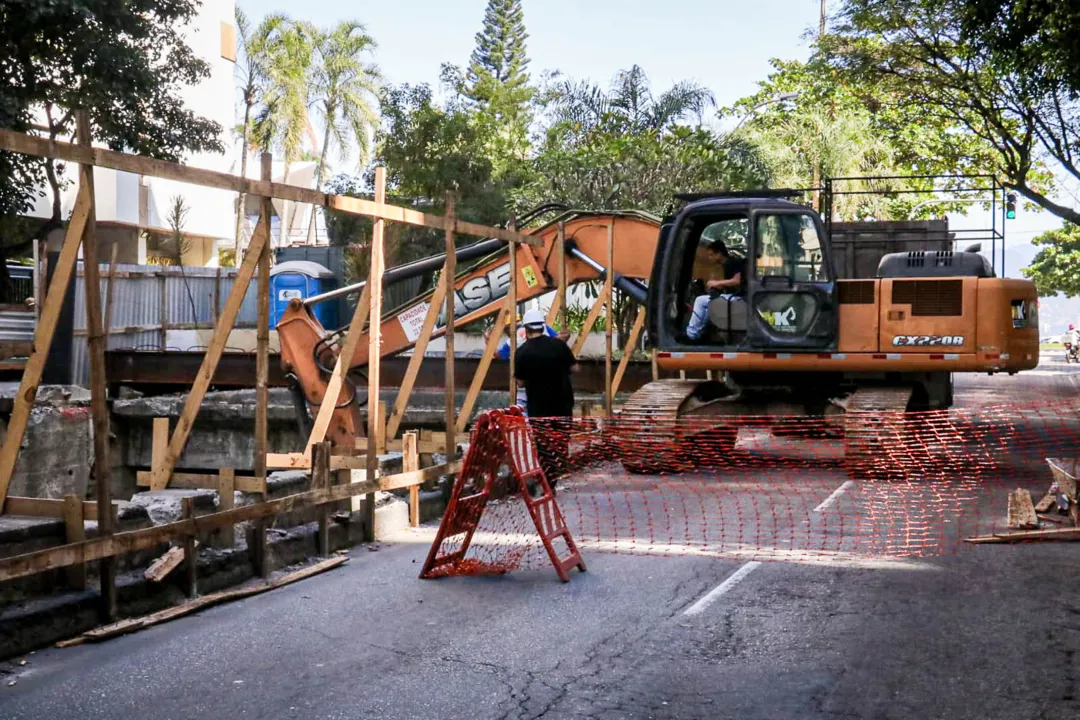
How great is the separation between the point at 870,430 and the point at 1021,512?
3.61 metres

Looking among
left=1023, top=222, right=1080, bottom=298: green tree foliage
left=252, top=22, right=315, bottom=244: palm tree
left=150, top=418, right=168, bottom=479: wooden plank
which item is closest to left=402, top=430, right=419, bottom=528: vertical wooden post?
left=150, top=418, right=168, bottom=479: wooden plank

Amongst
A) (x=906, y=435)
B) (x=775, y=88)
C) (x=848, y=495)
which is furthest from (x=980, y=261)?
(x=775, y=88)

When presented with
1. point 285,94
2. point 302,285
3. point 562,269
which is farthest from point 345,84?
point 562,269

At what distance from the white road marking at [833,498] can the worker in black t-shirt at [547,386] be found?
2561mm

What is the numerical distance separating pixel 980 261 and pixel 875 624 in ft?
29.4

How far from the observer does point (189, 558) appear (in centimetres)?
832

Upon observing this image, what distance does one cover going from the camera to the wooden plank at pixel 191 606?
7.29 meters

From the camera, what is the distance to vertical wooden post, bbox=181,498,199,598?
27.3ft

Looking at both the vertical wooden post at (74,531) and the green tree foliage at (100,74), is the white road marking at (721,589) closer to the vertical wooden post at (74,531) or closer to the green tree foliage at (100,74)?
the vertical wooden post at (74,531)

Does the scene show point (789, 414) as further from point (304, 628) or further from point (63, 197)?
point (63, 197)

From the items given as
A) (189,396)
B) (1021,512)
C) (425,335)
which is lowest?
(1021,512)

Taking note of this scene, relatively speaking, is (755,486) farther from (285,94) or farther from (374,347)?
(285,94)

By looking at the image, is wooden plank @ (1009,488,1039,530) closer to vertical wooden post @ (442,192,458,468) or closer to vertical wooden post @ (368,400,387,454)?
vertical wooden post @ (442,192,458,468)

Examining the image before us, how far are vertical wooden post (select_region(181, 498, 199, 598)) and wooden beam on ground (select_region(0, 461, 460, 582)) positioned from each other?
0.07 meters
